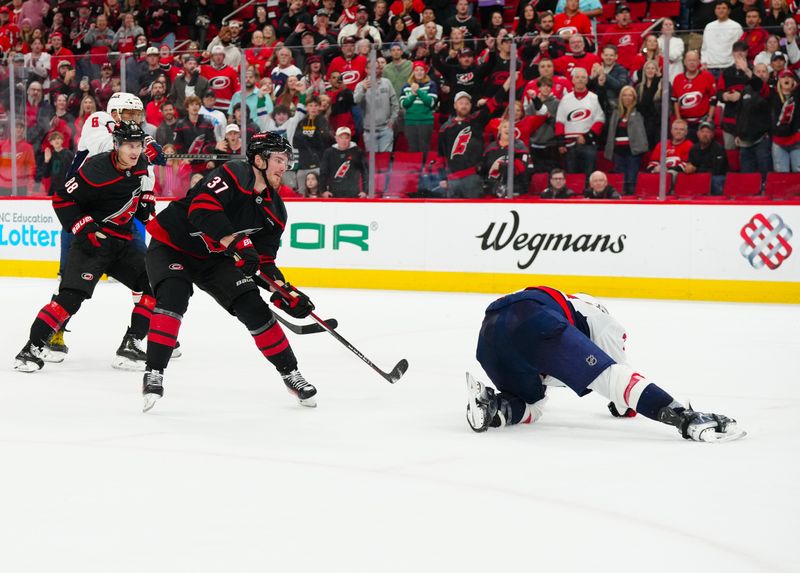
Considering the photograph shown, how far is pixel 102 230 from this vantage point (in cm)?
519

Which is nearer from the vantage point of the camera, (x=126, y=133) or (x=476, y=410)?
(x=476, y=410)

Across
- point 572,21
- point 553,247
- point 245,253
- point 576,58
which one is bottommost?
point 553,247

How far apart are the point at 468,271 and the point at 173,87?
3.00 metres

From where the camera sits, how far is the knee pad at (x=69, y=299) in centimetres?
514

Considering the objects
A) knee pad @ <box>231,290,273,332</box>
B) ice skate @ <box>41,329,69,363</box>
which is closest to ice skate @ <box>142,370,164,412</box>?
knee pad @ <box>231,290,273,332</box>

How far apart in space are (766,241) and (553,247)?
5.02 ft

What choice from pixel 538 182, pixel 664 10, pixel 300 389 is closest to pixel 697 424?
pixel 300 389

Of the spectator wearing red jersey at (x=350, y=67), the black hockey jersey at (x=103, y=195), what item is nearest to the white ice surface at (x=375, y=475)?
the black hockey jersey at (x=103, y=195)

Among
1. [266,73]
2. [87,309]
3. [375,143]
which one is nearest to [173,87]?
[266,73]

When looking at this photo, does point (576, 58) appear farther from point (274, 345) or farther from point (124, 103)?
point (274, 345)

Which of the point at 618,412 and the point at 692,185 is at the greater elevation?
the point at 692,185

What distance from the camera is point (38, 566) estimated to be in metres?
2.31

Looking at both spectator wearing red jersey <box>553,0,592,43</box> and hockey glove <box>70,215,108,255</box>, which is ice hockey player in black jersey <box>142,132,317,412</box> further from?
spectator wearing red jersey <box>553,0,592,43</box>

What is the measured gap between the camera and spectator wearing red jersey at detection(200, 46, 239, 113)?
9.45m
